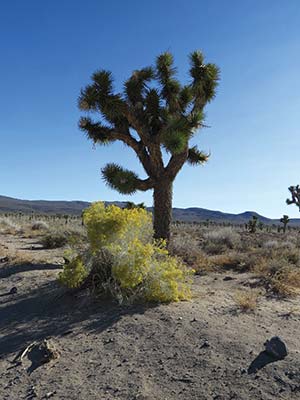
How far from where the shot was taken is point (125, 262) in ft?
19.2

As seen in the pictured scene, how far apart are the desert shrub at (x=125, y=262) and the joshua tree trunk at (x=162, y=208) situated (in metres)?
4.16

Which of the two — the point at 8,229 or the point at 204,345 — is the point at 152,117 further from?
the point at 8,229

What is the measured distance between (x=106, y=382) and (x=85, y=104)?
8543 mm

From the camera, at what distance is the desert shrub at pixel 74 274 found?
6.21m

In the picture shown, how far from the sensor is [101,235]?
6.17 m

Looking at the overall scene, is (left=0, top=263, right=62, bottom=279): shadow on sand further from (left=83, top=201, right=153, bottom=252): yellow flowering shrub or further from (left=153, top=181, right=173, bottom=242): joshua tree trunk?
(left=83, top=201, right=153, bottom=252): yellow flowering shrub

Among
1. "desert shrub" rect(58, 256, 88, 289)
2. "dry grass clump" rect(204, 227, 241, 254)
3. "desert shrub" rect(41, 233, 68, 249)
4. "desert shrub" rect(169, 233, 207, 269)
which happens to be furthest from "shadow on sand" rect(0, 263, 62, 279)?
"dry grass clump" rect(204, 227, 241, 254)

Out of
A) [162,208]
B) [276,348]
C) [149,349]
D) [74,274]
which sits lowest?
[149,349]

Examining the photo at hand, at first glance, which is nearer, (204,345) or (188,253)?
(204,345)

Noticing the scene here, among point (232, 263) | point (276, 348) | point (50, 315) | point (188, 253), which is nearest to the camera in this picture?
point (276, 348)

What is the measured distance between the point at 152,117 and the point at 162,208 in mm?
2404

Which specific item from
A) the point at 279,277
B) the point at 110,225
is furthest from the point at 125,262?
the point at 279,277

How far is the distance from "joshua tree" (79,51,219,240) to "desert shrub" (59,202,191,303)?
4.30 metres

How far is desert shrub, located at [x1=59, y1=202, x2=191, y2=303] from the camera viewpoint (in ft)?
19.2
